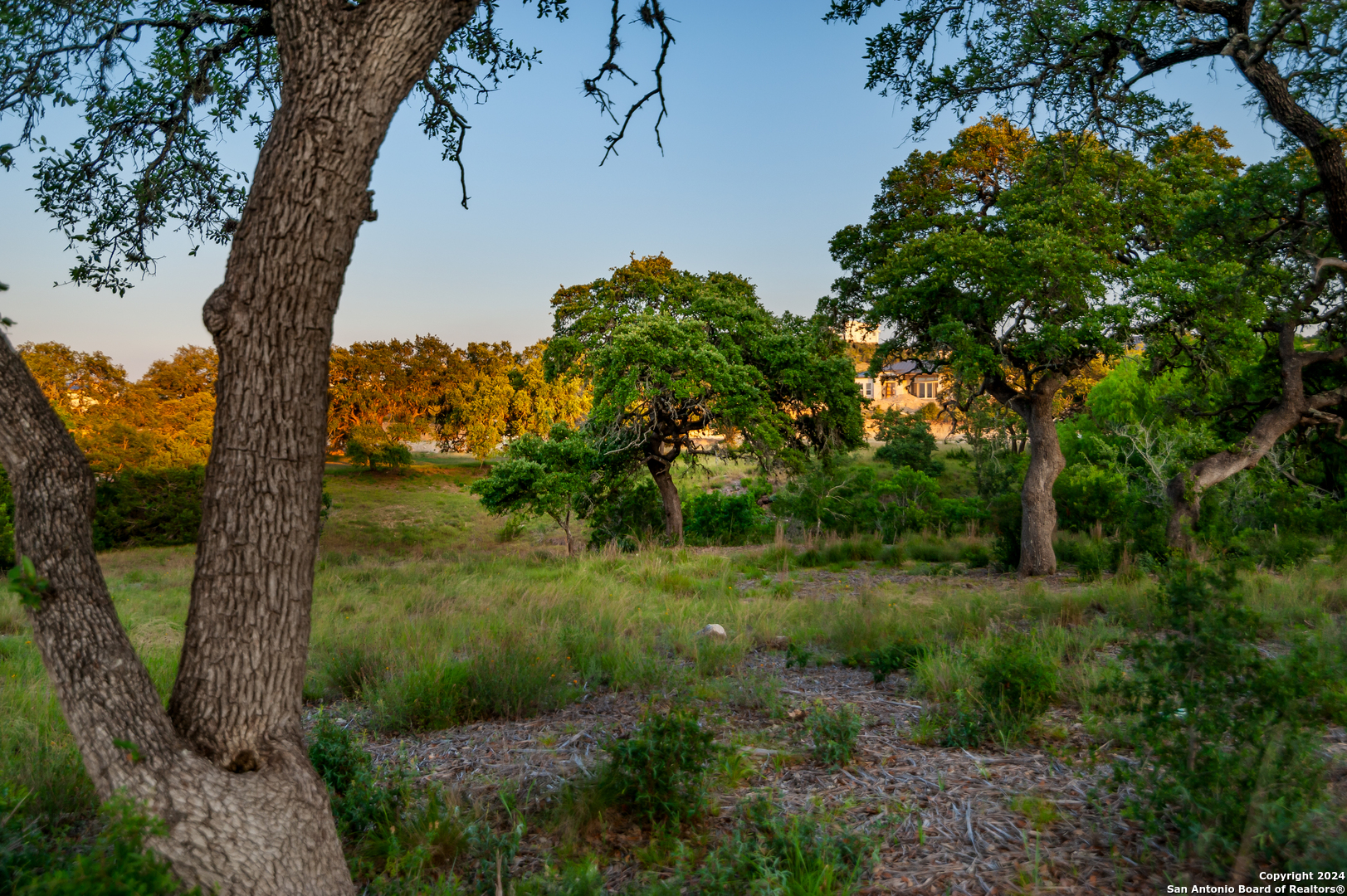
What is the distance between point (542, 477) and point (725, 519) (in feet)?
24.9

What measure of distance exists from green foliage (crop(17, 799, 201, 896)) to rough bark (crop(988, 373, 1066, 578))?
42.9 ft

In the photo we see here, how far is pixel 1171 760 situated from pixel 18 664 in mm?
7716

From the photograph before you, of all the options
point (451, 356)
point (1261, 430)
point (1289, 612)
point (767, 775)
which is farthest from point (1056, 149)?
point (451, 356)

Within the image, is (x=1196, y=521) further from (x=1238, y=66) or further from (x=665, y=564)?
(x=665, y=564)

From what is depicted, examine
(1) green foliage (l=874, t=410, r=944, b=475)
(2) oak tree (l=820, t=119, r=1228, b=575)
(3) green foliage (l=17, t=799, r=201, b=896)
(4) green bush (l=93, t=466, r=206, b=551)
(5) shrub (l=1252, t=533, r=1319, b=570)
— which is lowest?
(4) green bush (l=93, t=466, r=206, b=551)

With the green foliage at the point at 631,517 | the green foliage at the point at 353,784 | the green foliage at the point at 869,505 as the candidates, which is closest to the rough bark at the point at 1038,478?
the green foliage at the point at 869,505

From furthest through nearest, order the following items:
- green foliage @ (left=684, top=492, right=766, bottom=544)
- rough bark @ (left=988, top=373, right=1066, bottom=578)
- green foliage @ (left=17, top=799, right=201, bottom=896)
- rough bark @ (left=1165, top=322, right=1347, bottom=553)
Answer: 1. green foliage @ (left=684, top=492, right=766, bottom=544)
2. rough bark @ (left=988, top=373, right=1066, bottom=578)
3. rough bark @ (left=1165, top=322, right=1347, bottom=553)
4. green foliage @ (left=17, top=799, right=201, bottom=896)

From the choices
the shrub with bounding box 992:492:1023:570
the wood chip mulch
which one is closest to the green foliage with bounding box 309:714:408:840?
the wood chip mulch

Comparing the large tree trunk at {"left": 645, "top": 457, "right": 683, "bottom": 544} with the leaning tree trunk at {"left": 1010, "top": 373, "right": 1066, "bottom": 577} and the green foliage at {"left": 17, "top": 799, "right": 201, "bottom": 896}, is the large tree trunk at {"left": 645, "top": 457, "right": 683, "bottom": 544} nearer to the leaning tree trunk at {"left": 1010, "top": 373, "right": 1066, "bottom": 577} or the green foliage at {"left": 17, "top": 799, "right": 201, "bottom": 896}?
the leaning tree trunk at {"left": 1010, "top": 373, "right": 1066, "bottom": 577}

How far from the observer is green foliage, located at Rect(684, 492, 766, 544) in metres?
20.8

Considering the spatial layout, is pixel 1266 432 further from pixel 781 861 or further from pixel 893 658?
pixel 781 861

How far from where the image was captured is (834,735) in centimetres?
399

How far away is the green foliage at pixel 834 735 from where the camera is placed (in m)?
3.81

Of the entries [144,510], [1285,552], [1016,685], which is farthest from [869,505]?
[144,510]
